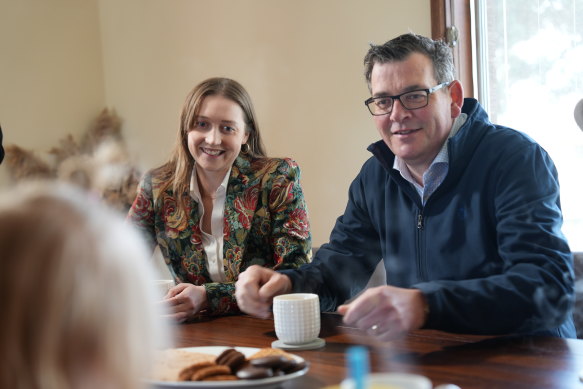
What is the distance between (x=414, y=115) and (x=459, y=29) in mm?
1296

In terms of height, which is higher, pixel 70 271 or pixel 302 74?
pixel 302 74

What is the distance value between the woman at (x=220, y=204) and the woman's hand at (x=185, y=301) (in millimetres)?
354

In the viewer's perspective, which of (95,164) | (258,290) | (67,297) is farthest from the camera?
(95,164)

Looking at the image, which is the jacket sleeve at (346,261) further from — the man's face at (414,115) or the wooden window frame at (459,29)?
the wooden window frame at (459,29)

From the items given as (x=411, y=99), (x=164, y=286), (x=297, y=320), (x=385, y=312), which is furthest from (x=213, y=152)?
(x=385, y=312)

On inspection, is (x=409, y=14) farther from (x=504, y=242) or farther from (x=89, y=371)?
(x=89, y=371)

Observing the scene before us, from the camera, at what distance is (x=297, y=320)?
4.38 feet

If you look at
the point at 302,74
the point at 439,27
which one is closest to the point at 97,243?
the point at 439,27

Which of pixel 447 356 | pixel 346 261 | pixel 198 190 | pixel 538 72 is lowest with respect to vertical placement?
pixel 447 356

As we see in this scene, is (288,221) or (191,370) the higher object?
(288,221)

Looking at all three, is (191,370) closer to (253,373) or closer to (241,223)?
(253,373)

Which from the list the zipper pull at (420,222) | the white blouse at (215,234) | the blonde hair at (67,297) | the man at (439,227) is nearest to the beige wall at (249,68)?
the white blouse at (215,234)

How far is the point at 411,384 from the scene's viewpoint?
0.88 m

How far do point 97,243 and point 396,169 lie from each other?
1.40 m
